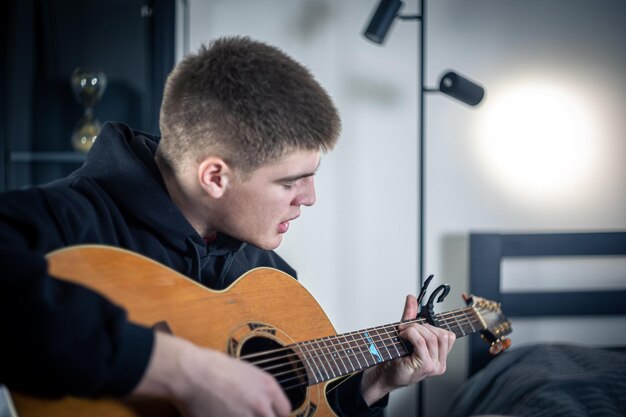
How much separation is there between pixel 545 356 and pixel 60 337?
1.57m

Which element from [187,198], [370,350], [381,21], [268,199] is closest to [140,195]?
[187,198]

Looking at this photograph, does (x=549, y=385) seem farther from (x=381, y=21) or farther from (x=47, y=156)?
(x=47, y=156)

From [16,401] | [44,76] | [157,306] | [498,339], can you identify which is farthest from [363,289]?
[16,401]

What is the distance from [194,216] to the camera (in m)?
1.15

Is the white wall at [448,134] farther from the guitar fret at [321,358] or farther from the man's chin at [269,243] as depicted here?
the guitar fret at [321,358]

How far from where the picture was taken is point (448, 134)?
Result: 235 cm

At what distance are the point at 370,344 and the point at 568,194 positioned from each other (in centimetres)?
157

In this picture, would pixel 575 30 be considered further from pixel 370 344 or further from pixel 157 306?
pixel 157 306

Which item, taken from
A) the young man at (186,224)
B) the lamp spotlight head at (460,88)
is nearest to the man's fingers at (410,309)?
the young man at (186,224)

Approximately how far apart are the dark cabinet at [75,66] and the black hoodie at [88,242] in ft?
2.73

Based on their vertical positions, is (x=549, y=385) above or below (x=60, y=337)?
below

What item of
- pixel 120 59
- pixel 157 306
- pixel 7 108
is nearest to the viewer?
pixel 157 306

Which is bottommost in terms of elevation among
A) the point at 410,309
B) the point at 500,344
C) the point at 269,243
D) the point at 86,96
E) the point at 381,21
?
the point at 500,344

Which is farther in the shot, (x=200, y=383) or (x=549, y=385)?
(x=549, y=385)
